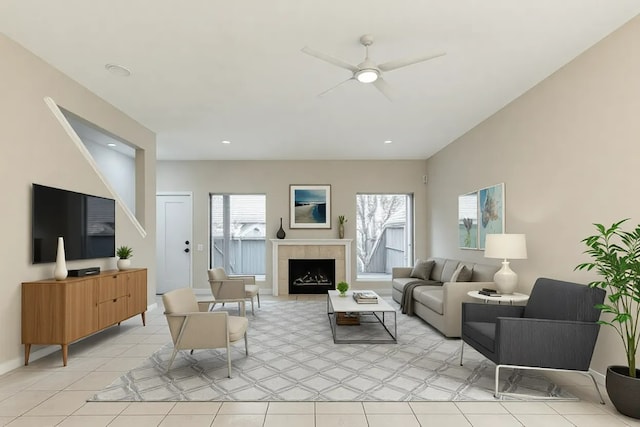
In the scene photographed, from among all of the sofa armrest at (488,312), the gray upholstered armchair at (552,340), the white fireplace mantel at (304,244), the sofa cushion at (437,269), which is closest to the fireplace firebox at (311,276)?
the white fireplace mantel at (304,244)

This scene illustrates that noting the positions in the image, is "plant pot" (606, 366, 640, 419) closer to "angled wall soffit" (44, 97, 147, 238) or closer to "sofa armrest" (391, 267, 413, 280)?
"sofa armrest" (391, 267, 413, 280)

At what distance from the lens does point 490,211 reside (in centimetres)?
509

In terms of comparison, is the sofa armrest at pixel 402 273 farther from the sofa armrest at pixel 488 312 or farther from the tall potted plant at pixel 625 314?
the tall potted plant at pixel 625 314

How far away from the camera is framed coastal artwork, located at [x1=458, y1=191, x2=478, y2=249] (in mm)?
5598

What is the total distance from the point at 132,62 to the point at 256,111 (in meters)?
1.68

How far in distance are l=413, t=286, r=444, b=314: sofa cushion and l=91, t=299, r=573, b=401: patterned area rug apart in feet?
1.25

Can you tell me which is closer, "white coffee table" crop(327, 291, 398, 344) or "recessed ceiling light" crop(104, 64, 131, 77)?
"recessed ceiling light" crop(104, 64, 131, 77)

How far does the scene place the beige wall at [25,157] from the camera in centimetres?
324

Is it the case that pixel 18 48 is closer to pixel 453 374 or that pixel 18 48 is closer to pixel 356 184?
pixel 453 374

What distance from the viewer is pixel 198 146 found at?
6.85 meters

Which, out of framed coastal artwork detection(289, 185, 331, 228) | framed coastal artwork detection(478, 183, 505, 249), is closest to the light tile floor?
framed coastal artwork detection(478, 183, 505, 249)

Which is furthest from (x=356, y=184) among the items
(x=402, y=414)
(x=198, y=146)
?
(x=402, y=414)

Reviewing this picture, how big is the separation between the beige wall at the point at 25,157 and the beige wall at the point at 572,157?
505 centimetres

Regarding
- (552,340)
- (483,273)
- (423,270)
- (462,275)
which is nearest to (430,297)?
(462,275)
